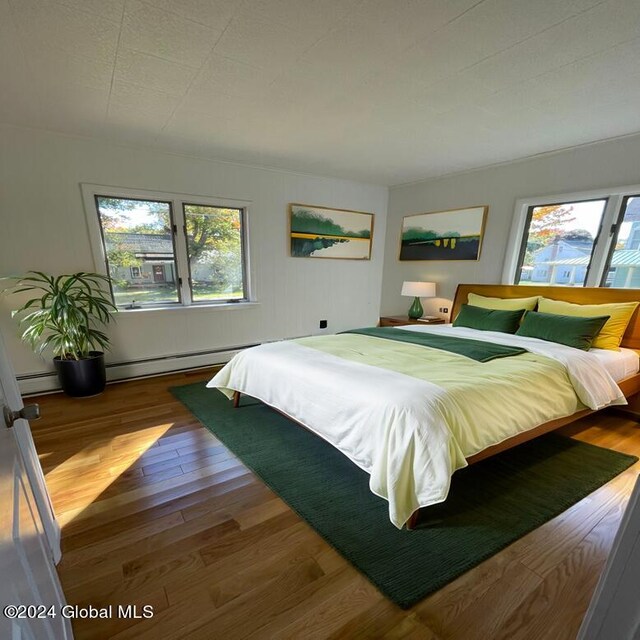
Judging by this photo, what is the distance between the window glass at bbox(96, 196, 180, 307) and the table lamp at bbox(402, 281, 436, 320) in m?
2.84

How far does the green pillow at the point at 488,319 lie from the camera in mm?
3068

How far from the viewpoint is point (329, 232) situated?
174 inches

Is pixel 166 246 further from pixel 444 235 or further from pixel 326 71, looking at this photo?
pixel 444 235

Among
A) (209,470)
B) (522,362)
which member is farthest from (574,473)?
(209,470)

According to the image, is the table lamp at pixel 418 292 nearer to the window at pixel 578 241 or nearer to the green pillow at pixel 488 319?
the green pillow at pixel 488 319

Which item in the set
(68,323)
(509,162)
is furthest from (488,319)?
(68,323)

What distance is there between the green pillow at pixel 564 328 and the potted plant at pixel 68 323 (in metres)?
3.92

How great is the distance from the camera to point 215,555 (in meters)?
1.40

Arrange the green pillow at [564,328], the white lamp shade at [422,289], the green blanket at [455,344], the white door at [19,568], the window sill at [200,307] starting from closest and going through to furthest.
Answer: the white door at [19,568] → the green blanket at [455,344] → the green pillow at [564,328] → the window sill at [200,307] → the white lamp shade at [422,289]

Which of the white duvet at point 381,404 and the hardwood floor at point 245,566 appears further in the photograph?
the white duvet at point 381,404

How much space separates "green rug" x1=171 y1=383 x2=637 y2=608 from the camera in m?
1.38

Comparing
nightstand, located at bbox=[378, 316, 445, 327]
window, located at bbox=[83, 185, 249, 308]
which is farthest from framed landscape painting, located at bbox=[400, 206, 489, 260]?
window, located at bbox=[83, 185, 249, 308]

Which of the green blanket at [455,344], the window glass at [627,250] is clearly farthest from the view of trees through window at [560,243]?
the green blanket at [455,344]

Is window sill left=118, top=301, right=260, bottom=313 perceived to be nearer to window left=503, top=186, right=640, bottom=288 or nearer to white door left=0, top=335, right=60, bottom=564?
white door left=0, top=335, right=60, bottom=564
